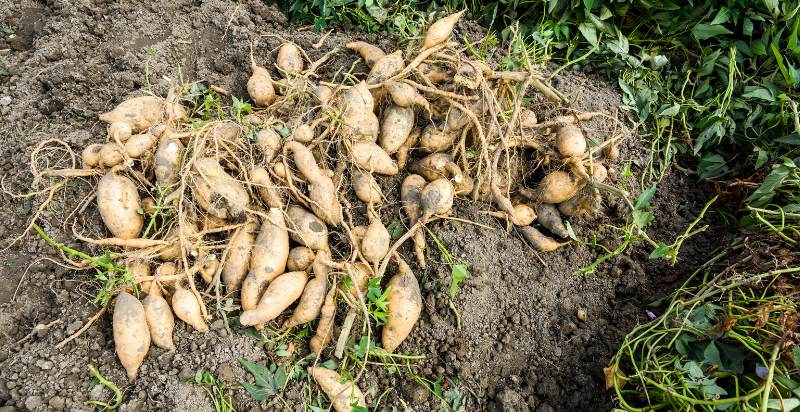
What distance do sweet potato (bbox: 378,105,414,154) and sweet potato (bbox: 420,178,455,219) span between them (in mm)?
232

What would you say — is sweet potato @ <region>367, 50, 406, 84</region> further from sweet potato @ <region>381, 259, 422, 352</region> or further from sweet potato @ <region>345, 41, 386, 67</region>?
sweet potato @ <region>381, 259, 422, 352</region>

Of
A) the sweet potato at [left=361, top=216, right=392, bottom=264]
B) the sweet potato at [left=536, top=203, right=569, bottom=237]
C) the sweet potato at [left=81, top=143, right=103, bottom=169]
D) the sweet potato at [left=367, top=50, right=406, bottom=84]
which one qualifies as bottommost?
the sweet potato at [left=536, top=203, right=569, bottom=237]

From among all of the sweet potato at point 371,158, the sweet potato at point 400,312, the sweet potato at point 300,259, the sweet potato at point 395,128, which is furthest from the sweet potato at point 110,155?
the sweet potato at point 400,312

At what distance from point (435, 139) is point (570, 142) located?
1.73ft

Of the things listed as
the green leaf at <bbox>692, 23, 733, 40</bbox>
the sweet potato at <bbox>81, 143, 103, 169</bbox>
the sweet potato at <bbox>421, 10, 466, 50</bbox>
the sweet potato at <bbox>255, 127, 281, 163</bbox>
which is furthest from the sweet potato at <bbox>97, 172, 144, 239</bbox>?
the green leaf at <bbox>692, 23, 733, 40</bbox>

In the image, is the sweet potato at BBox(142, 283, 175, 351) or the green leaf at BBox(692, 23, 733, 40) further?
the green leaf at BBox(692, 23, 733, 40)

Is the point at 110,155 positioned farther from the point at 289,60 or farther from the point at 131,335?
the point at 289,60

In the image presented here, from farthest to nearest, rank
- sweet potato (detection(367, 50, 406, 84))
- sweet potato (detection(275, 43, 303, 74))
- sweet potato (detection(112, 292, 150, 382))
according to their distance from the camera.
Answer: sweet potato (detection(275, 43, 303, 74)) → sweet potato (detection(367, 50, 406, 84)) → sweet potato (detection(112, 292, 150, 382))

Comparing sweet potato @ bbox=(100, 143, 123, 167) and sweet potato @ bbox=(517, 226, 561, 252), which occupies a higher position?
sweet potato @ bbox=(100, 143, 123, 167)

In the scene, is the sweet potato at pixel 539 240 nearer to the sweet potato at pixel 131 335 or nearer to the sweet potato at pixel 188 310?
the sweet potato at pixel 188 310

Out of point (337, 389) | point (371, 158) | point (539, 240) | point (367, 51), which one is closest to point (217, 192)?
point (371, 158)

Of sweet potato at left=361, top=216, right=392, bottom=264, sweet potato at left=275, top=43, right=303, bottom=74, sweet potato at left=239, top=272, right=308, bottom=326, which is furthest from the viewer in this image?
sweet potato at left=275, top=43, right=303, bottom=74

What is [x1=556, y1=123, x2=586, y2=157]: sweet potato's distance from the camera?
1.92 m

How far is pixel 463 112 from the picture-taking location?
1.98 meters
